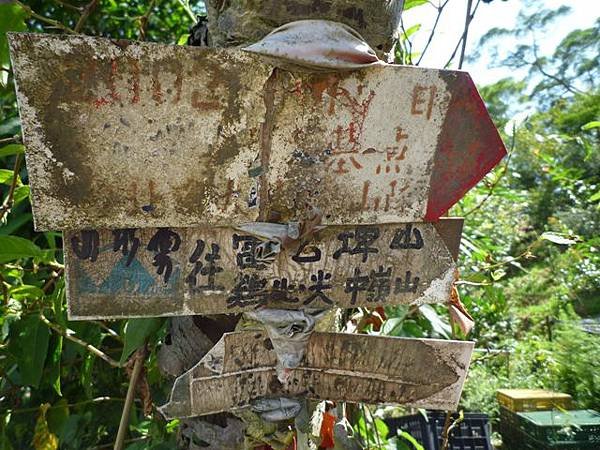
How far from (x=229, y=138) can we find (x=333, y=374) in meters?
0.32

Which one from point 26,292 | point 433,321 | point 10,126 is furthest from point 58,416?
point 433,321

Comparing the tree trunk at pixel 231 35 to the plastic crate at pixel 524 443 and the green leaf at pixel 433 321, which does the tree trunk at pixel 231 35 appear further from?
the plastic crate at pixel 524 443

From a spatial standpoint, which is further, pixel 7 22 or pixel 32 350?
pixel 32 350

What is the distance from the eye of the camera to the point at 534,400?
7.02 ft

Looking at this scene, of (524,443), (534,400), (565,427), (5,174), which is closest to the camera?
(5,174)

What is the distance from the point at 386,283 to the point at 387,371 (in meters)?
0.11

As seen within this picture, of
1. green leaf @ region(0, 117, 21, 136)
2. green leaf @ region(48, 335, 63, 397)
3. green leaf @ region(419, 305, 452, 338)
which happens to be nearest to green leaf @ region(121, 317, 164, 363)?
green leaf @ region(48, 335, 63, 397)

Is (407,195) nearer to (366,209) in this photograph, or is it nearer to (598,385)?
(366,209)

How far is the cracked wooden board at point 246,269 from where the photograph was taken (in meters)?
0.56

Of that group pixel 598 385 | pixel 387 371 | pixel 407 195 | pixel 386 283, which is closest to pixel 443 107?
pixel 407 195

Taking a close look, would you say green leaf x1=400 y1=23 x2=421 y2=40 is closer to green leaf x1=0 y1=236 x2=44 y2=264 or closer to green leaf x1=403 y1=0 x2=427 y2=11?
green leaf x1=403 y1=0 x2=427 y2=11

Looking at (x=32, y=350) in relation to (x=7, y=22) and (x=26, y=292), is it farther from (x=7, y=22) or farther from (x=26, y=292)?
(x=7, y=22)

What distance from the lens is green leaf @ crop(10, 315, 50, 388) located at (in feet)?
2.75

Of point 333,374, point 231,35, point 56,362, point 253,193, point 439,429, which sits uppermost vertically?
point 231,35
